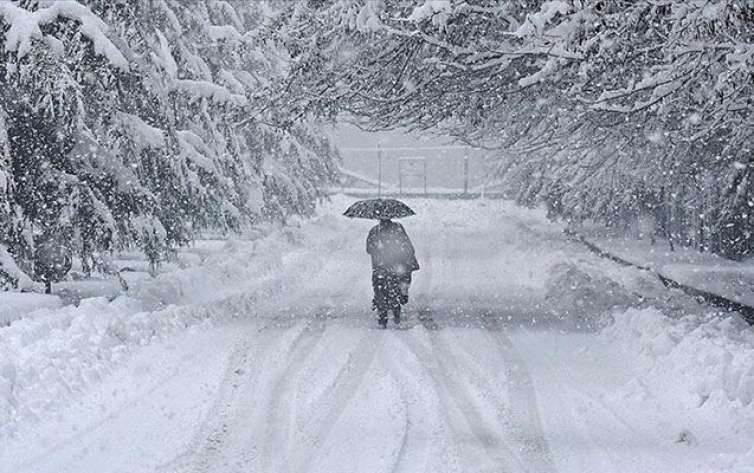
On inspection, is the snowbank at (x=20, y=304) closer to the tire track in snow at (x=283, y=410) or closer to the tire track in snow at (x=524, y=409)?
the tire track in snow at (x=283, y=410)

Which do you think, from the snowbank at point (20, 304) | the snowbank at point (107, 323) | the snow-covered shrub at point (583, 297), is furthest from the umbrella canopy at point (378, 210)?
the snowbank at point (20, 304)

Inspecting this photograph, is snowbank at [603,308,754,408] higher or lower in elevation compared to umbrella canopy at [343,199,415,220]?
lower

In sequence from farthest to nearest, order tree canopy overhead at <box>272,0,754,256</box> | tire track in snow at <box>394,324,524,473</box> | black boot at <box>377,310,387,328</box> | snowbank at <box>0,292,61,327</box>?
1. black boot at <box>377,310,387,328</box>
2. snowbank at <box>0,292,61,327</box>
3. tree canopy overhead at <box>272,0,754,256</box>
4. tire track in snow at <box>394,324,524,473</box>

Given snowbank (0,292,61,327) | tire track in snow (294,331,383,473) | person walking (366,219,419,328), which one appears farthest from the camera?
person walking (366,219,419,328)

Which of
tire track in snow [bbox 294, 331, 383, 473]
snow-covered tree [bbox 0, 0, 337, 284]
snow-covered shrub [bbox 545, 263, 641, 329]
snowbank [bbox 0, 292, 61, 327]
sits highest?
snow-covered tree [bbox 0, 0, 337, 284]

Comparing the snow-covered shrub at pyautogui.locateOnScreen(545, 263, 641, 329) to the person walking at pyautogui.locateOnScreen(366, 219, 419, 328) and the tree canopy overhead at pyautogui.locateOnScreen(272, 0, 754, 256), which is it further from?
the person walking at pyautogui.locateOnScreen(366, 219, 419, 328)

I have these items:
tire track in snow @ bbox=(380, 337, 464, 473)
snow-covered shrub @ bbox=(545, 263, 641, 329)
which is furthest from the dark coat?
tire track in snow @ bbox=(380, 337, 464, 473)

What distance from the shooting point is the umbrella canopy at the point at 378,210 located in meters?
13.5

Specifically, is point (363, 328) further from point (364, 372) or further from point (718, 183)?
point (718, 183)

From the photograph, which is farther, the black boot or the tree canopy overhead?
the black boot

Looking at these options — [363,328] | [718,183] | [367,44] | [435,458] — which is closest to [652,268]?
[718,183]

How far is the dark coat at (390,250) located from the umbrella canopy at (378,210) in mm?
214

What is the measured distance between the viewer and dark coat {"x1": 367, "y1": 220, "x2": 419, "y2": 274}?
44.2 ft

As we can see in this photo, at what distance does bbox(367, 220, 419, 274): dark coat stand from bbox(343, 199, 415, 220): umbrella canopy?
0.21 meters
